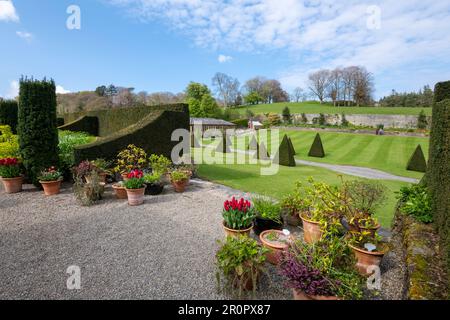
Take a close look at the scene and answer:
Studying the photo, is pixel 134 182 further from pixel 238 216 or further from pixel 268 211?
pixel 268 211

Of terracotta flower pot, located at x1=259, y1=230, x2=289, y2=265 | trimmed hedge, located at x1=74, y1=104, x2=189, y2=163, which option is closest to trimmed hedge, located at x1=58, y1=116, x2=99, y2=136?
trimmed hedge, located at x1=74, y1=104, x2=189, y2=163

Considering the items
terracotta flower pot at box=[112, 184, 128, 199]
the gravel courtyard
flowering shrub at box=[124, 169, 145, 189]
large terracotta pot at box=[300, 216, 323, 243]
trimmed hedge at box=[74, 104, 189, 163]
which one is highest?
trimmed hedge at box=[74, 104, 189, 163]

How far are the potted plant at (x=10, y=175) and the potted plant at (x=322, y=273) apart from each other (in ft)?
27.4

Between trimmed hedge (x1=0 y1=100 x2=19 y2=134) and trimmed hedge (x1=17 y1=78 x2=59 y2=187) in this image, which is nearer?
trimmed hedge (x1=17 y1=78 x2=59 y2=187)

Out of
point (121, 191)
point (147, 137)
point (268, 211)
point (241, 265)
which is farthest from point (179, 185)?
point (241, 265)

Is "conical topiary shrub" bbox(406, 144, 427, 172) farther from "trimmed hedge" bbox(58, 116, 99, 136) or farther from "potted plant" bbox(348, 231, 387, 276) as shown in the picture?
"trimmed hedge" bbox(58, 116, 99, 136)

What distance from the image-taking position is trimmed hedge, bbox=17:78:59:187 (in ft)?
23.0

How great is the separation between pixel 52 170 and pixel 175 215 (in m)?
4.69

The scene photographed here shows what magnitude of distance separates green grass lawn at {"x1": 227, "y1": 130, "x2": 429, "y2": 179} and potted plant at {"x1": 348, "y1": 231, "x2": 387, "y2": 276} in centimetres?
1369

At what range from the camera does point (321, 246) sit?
288 centimetres

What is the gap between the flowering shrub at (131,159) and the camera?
26.1ft

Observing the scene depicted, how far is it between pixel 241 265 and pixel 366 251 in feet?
5.97

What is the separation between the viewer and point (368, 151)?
68.8 ft

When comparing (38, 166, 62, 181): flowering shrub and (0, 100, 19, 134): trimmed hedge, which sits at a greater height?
(0, 100, 19, 134): trimmed hedge
